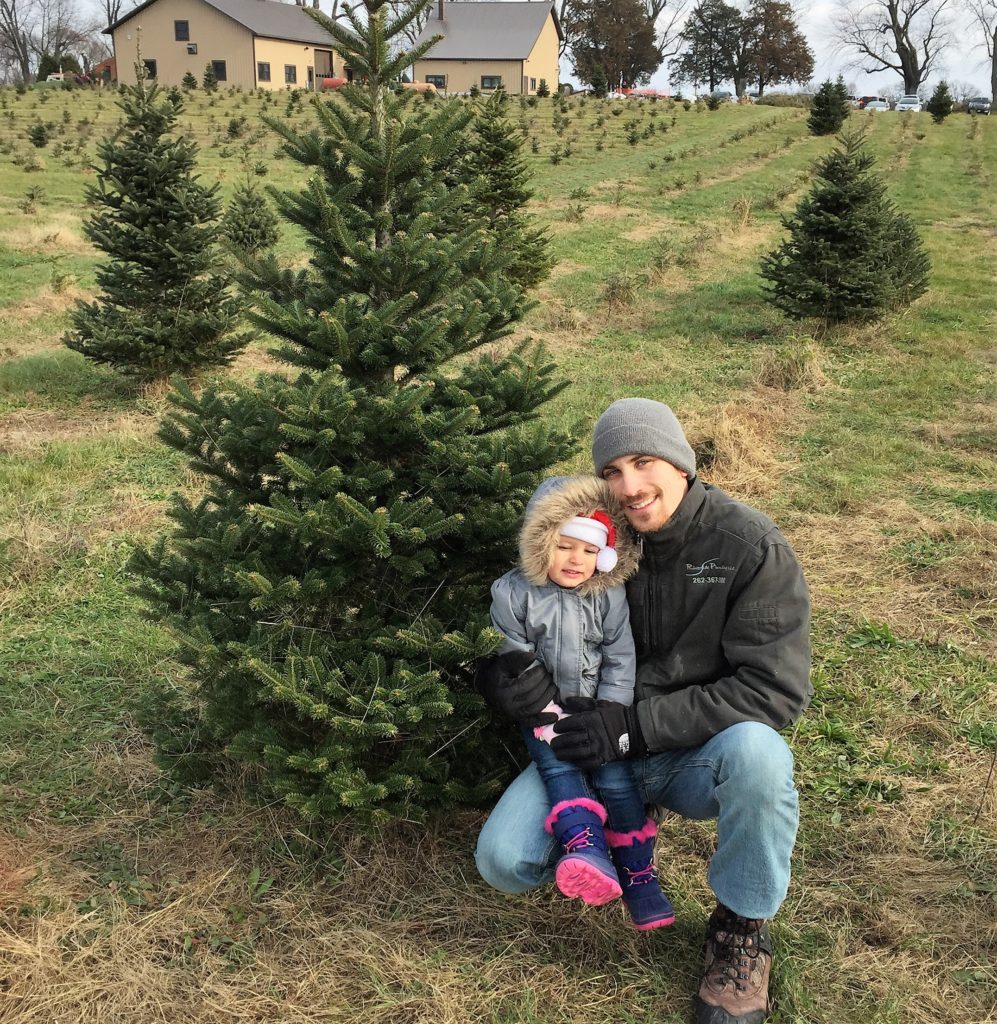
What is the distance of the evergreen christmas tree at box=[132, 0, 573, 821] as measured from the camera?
2840mm

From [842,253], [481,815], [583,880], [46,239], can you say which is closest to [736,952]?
[583,880]

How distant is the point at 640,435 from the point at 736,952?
1.56 meters

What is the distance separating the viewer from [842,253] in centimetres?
1167

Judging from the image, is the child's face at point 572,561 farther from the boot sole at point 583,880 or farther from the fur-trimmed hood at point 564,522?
the boot sole at point 583,880

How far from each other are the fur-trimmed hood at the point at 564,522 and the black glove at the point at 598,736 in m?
0.38

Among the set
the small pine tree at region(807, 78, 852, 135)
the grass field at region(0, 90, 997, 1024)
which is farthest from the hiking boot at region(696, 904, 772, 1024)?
the small pine tree at region(807, 78, 852, 135)

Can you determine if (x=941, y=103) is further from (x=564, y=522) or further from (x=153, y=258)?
(x=564, y=522)

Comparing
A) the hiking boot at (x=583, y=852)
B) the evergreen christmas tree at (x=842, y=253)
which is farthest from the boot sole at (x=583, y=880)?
the evergreen christmas tree at (x=842, y=253)

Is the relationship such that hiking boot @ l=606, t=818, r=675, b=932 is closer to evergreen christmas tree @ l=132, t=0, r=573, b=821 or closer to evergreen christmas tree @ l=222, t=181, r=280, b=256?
evergreen christmas tree @ l=132, t=0, r=573, b=821

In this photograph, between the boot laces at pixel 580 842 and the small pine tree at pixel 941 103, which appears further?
the small pine tree at pixel 941 103

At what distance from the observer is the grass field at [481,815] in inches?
105

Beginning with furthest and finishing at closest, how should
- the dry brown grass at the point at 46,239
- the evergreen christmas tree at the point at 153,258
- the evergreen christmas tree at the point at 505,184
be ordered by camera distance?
the dry brown grass at the point at 46,239
the evergreen christmas tree at the point at 505,184
the evergreen christmas tree at the point at 153,258

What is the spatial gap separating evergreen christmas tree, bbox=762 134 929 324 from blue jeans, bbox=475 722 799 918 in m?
10.1

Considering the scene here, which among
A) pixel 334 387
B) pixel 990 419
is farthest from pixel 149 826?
pixel 990 419
